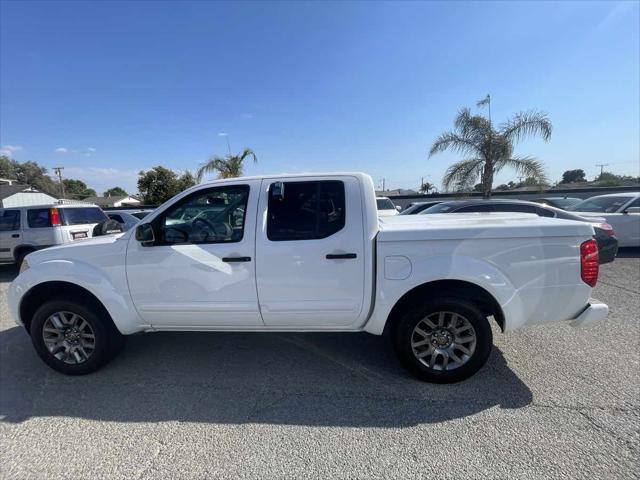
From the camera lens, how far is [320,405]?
269cm

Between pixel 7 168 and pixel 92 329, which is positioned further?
pixel 7 168

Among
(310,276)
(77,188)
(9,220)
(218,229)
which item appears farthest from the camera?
(77,188)

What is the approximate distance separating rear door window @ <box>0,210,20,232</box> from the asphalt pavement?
211 inches

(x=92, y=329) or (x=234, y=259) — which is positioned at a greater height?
(x=234, y=259)

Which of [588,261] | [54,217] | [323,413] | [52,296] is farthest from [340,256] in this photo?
[54,217]

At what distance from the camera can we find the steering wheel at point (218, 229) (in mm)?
2994

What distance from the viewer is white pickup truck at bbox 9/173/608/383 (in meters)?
2.75

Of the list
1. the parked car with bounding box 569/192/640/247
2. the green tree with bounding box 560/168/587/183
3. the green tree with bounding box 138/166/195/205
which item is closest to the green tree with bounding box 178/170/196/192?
the green tree with bounding box 138/166/195/205

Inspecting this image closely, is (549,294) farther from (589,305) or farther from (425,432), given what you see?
(425,432)

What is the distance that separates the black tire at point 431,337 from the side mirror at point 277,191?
60.1 inches

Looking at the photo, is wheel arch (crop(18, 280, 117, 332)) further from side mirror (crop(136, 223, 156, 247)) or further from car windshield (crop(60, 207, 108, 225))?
car windshield (crop(60, 207, 108, 225))

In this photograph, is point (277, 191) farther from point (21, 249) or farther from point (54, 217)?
point (21, 249)

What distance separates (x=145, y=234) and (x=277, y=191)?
1254mm

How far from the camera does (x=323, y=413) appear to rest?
2.60 metres
